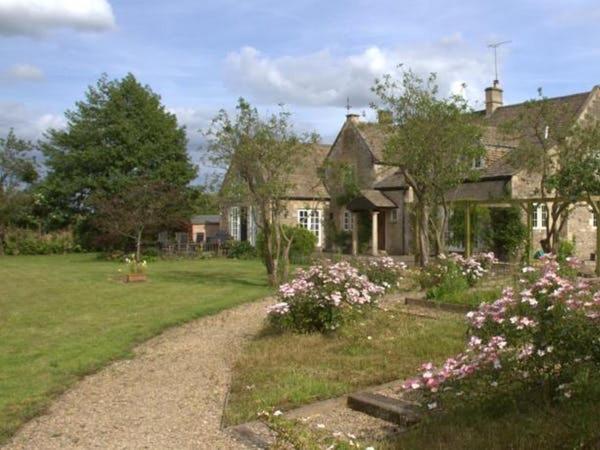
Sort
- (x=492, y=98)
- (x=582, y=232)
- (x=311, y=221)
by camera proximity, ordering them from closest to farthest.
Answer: (x=582, y=232), (x=311, y=221), (x=492, y=98)

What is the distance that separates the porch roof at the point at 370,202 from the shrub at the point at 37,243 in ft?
55.0

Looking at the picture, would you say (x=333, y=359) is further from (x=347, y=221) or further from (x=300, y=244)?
(x=347, y=221)

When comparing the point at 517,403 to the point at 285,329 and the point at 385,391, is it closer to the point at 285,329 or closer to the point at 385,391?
the point at 385,391

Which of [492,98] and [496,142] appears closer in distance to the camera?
[496,142]

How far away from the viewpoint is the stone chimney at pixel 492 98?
3784cm

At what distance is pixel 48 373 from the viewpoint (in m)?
8.48

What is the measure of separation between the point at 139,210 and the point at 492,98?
2034cm

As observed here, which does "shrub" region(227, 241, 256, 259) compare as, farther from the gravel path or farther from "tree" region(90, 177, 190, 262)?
the gravel path

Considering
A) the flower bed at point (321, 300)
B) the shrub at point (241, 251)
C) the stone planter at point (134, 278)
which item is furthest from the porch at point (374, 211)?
the flower bed at point (321, 300)

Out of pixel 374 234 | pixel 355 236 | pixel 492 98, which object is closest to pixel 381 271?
pixel 374 234

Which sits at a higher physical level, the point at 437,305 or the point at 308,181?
the point at 308,181

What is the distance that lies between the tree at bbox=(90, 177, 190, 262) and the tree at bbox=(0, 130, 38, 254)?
591 centimetres

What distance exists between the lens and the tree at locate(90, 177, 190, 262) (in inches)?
1217

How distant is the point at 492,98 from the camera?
124 ft
